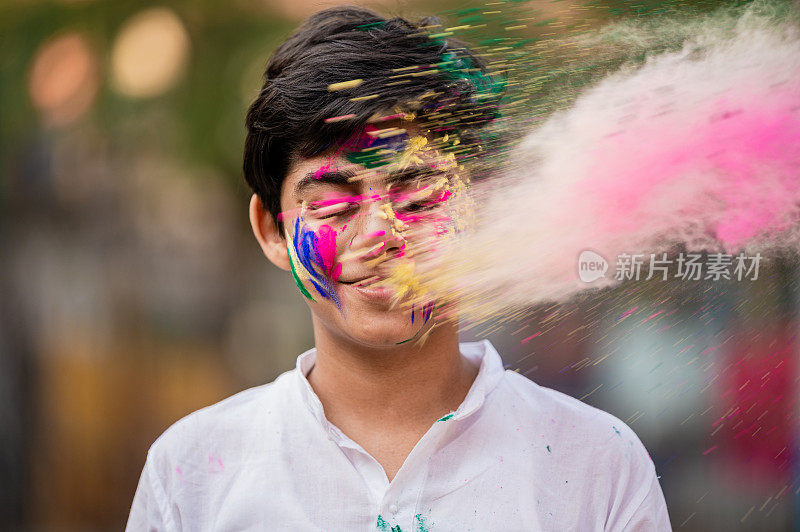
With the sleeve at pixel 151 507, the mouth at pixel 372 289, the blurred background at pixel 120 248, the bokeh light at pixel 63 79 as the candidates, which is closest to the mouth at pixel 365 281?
the mouth at pixel 372 289

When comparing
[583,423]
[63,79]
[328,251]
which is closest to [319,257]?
[328,251]

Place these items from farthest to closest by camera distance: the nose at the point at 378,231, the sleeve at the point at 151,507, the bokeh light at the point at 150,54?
the bokeh light at the point at 150,54 → the sleeve at the point at 151,507 → the nose at the point at 378,231

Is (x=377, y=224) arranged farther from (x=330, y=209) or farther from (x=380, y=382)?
(x=380, y=382)

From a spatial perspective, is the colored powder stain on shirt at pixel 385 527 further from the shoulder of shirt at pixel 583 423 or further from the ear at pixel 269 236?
the ear at pixel 269 236

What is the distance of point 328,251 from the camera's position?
2.79 ft

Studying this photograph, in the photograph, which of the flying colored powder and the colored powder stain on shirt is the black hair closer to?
the flying colored powder

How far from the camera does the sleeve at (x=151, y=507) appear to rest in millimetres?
906

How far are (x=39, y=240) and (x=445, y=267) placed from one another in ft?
4.99

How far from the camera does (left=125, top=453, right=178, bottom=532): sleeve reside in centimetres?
91

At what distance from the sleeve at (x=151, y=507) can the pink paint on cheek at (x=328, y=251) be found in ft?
1.23

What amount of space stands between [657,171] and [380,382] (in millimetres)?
480

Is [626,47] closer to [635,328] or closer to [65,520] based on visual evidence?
[635,328]

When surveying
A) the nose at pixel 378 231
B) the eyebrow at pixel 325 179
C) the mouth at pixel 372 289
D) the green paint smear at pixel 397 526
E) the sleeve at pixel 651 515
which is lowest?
the sleeve at pixel 651 515

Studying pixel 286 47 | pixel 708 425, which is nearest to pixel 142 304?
pixel 286 47
